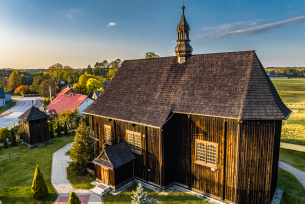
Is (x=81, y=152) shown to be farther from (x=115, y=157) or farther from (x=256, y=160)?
(x=256, y=160)

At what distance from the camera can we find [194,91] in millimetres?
12609

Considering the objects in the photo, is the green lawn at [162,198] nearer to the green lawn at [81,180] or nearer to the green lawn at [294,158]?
the green lawn at [81,180]

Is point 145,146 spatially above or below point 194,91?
Result: below

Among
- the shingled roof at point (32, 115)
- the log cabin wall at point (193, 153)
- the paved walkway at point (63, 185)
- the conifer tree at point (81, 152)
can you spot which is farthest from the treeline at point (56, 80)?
the log cabin wall at point (193, 153)

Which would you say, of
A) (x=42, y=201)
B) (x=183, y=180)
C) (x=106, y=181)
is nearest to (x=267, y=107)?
(x=183, y=180)

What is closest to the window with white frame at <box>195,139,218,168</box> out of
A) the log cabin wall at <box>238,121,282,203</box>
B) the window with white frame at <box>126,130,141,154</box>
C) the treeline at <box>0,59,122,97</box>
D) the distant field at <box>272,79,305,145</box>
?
the log cabin wall at <box>238,121,282,203</box>

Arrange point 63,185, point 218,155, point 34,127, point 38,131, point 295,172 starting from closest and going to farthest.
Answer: point 218,155
point 63,185
point 295,172
point 34,127
point 38,131

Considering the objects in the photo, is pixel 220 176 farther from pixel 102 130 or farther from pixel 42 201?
pixel 42 201

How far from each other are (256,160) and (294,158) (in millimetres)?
10909

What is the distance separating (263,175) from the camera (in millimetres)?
10500

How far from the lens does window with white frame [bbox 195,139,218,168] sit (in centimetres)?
1144

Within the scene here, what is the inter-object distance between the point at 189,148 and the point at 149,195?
385 centimetres

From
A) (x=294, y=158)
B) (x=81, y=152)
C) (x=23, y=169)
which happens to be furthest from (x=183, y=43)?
(x=23, y=169)

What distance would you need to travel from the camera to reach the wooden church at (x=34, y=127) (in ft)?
70.8
